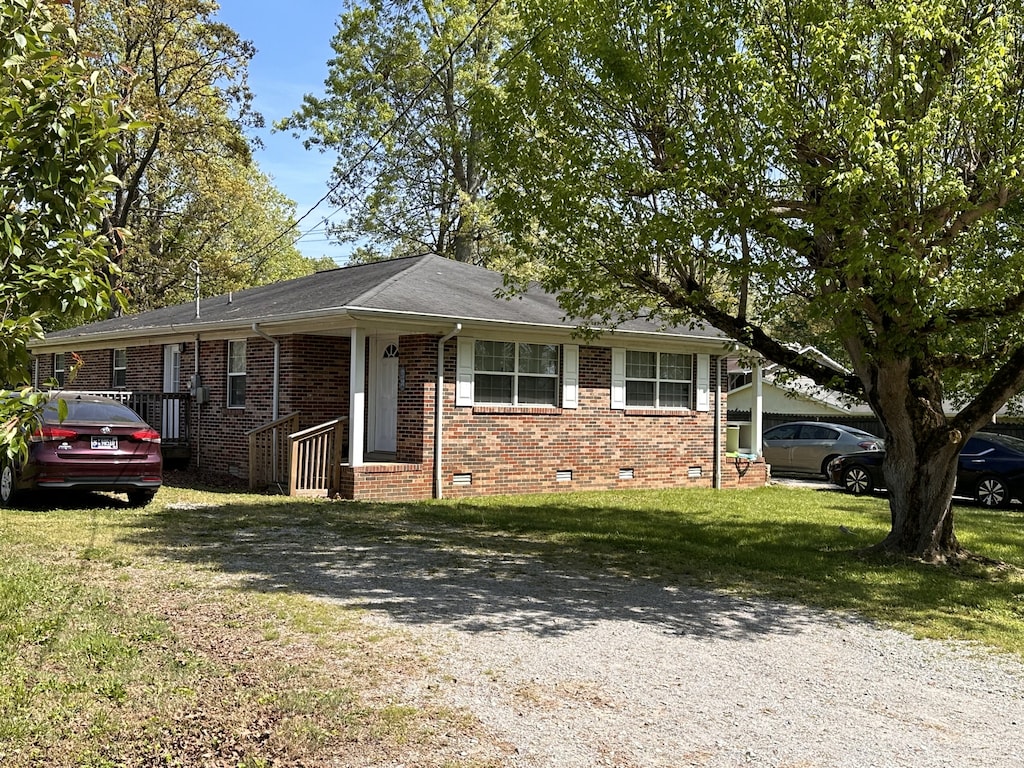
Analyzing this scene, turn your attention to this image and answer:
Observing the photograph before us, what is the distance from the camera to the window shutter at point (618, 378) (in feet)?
61.4

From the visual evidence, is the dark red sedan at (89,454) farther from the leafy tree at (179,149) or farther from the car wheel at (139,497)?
the leafy tree at (179,149)

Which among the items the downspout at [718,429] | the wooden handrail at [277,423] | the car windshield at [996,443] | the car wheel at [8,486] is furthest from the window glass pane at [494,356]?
the car windshield at [996,443]

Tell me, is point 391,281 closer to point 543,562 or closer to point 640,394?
point 640,394

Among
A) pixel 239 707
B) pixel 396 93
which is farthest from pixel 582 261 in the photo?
pixel 396 93

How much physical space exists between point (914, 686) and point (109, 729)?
188 inches

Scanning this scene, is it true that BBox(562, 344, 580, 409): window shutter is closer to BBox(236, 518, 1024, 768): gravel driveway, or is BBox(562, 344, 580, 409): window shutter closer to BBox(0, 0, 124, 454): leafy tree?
BBox(236, 518, 1024, 768): gravel driveway

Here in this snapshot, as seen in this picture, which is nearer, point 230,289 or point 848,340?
point 848,340

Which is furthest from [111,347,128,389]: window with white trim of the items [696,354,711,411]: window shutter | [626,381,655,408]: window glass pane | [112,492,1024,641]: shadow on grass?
[696,354,711,411]: window shutter

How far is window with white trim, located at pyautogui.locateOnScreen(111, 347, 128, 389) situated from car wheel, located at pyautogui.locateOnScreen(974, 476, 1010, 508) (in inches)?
744

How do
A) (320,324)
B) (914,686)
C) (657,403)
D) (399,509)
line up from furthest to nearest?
(657,403) < (320,324) < (399,509) < (914,686)

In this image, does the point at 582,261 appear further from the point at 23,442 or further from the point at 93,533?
the point at 23,442

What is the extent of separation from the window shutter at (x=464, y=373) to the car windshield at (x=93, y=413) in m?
5.26

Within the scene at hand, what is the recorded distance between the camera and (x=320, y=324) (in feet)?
52.2

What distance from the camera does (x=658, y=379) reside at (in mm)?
19578
